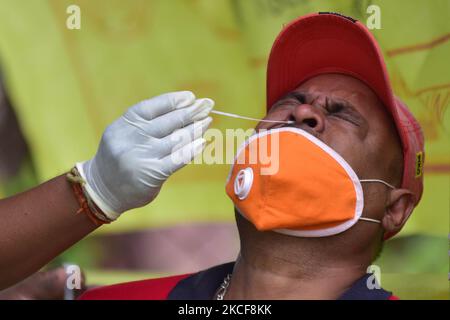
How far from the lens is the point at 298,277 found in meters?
1.58

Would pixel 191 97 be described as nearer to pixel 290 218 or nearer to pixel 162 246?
pixel 290 218

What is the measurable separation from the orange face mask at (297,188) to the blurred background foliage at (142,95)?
0.98 metres

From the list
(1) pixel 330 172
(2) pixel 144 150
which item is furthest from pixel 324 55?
(2) pixel 144 150

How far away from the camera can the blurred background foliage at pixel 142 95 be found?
2.49 metres

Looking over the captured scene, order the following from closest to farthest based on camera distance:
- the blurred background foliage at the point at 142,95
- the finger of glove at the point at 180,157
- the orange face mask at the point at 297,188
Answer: the orange face mask at the point at 297,188
the finger of glove at the point at 180,157
the blurred background foliage at the point at 142,95

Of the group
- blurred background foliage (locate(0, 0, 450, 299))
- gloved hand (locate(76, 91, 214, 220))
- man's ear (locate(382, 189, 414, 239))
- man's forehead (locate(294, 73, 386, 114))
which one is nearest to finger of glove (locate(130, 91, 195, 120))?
gloved hand (locate(76, 91, 214, 220))

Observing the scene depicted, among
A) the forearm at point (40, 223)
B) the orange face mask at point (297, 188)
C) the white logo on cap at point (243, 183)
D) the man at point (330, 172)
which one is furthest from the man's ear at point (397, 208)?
the forearm at point (40, 223)

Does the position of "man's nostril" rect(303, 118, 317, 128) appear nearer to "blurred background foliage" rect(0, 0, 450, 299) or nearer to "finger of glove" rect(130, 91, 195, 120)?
"finger of glove" rect(130, 91, 195, 120)

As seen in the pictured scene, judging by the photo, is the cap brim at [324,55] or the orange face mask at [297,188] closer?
the orange face mask at [297,188]

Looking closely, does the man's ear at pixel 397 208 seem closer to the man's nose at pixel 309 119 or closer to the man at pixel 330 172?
the man at pixel 330 172

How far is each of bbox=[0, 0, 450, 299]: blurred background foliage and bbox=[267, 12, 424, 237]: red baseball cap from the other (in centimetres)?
61

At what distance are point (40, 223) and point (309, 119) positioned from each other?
72cm

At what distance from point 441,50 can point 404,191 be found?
0.83 m
